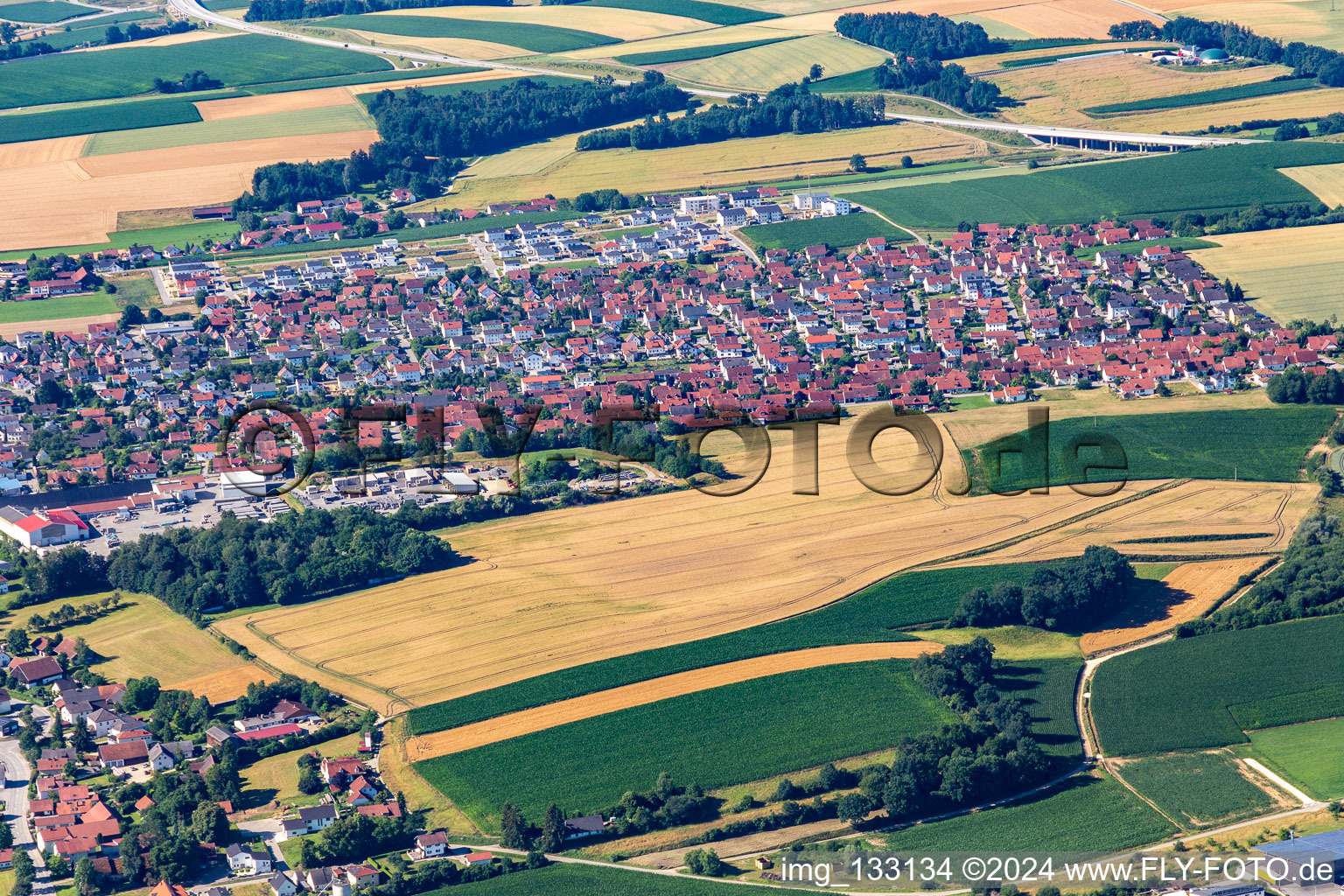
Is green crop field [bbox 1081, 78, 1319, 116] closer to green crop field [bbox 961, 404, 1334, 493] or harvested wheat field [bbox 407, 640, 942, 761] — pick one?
green crop field [bbox 961, 404, 1334, 493]

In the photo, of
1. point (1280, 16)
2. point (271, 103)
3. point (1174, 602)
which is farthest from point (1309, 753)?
point (1280, 16)

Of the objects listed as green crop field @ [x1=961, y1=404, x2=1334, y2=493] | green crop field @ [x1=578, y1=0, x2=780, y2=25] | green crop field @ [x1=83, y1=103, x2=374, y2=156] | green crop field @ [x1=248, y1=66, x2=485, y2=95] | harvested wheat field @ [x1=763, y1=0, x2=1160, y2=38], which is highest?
green crop field @ [x1=578, y1=0, x2=780, y2=25]

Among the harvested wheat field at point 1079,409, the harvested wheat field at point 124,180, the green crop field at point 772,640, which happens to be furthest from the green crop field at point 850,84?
the green crop field at point 772,640

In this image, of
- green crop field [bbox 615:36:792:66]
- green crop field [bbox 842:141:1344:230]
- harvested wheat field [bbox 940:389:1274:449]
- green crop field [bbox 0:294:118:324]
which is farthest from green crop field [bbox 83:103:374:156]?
harvested wheat field [bbox 940:389:1274:449]

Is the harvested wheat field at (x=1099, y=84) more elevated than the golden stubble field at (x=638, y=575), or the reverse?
the harvested wheat field at (x=1099, y=84)

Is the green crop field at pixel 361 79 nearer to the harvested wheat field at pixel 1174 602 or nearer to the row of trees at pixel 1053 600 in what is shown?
the harvested wheat field at pixel 1174 602

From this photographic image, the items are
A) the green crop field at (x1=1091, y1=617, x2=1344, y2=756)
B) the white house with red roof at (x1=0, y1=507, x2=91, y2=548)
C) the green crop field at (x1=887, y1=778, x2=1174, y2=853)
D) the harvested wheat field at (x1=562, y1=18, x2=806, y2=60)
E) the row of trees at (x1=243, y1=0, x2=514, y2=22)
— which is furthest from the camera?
the row of trees at (x1=243, y1=0, x2=514, y2=22)

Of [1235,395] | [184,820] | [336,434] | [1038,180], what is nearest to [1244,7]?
[1038,180]

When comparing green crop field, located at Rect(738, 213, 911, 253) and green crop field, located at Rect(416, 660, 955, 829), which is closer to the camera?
green crop field, located at Rect(416, 660, 955, 829)
